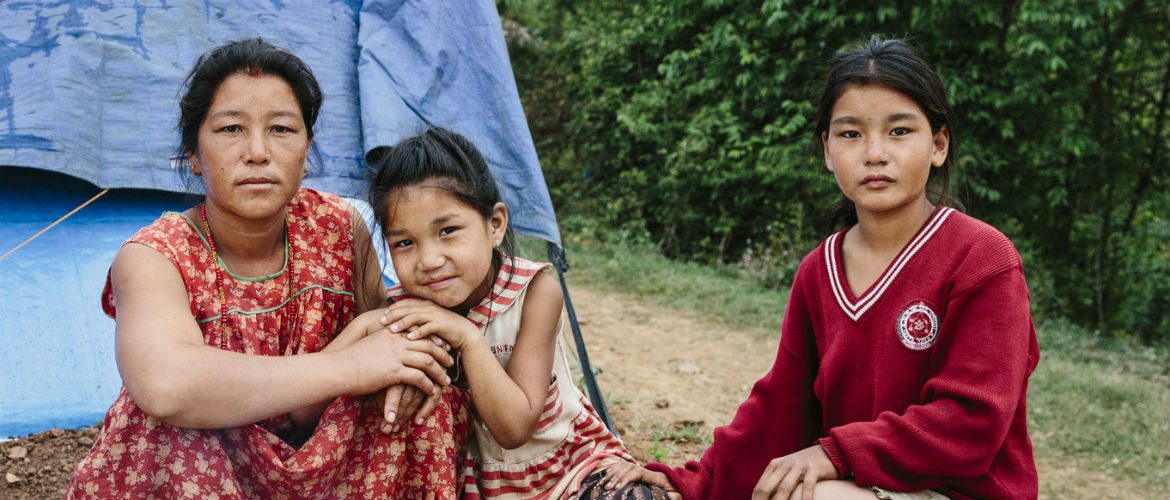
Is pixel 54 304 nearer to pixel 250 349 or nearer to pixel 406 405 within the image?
pixel 250 349

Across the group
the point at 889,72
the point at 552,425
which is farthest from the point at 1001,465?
the point at 552,425

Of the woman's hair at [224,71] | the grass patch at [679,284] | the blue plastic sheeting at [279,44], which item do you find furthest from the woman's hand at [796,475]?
the grass patch at [679,284]

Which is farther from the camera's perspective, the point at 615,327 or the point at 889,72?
the point at 615,327

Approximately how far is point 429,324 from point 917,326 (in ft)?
2.83

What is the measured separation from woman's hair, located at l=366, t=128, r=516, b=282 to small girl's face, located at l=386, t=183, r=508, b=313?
0.05ft

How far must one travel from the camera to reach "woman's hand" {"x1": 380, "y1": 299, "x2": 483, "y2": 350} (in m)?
1.63

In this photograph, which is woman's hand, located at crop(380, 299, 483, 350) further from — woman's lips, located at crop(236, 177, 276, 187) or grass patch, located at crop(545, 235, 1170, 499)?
grass patch, located at crop(545, 235, 1170, 499)

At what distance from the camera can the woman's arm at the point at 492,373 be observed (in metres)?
1.63

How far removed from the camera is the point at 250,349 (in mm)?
1686

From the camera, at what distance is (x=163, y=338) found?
1479mm

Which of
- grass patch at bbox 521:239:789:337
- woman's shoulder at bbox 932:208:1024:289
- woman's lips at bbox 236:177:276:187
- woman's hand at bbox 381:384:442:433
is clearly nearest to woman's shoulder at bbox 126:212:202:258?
woman's lips at bbox 236:177:276:187

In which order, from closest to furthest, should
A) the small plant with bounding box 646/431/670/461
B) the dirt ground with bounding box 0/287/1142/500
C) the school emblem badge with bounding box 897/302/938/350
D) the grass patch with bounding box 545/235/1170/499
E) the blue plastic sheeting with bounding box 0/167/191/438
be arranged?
the school emblem badge with bounding box 897/302/938/350
the dirt ground with bounding box 0/287/1142/500
the blue plastic sheeting with bounding box 0/167/191/438
the small plant with bounding box 646/431/670/461
the grass patch with bounding box 545/235/1170/499

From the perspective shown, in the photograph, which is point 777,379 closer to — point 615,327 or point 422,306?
point 422,306

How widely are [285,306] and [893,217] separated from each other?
1.18 metres
